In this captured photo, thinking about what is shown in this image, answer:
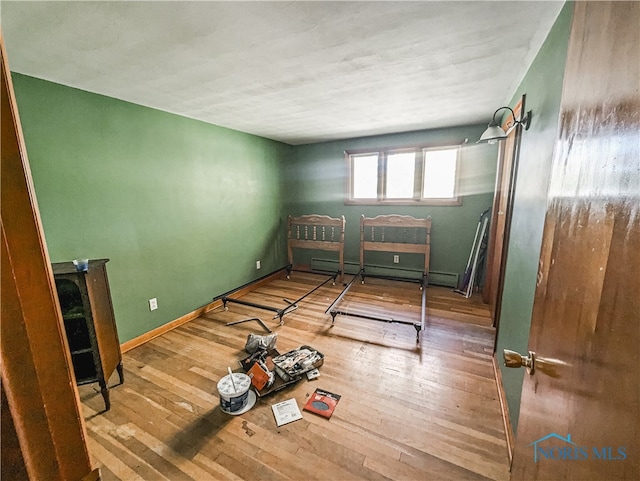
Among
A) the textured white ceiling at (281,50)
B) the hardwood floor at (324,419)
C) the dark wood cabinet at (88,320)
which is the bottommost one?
the hardwood floor at (324,419)

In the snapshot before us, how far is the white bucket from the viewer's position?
1650 millimetres

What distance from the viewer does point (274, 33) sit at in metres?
1.36

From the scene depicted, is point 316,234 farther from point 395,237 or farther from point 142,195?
point 142,195

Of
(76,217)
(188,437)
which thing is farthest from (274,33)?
(188,437)

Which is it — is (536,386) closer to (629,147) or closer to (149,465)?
(629,147)

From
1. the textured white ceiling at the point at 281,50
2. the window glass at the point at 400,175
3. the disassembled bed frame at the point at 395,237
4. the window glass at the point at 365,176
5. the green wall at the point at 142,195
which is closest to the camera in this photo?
the textured white ceiling at the point at 281,50

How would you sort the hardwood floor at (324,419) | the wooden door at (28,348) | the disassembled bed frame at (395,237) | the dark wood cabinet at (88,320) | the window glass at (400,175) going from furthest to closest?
the window glass at (400,175), the disassembled bed frame at (395,237), the dark wood cabinet at (88,320), the hardwood floor at (324,419), the wooden door at (28,348)

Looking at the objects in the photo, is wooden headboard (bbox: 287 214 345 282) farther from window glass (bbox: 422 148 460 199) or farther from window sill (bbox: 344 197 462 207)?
window glass (bbox: 422 148 460 199)

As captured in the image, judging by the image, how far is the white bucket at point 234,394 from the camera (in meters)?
1.65

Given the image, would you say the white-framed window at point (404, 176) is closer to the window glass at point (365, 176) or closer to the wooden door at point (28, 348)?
the window glass at point (365, 176)

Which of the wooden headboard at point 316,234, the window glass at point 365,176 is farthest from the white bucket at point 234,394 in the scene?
the window glass at point 365,176

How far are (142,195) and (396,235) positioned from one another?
→ 3.32m

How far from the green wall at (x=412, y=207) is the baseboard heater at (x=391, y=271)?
0.26 feet

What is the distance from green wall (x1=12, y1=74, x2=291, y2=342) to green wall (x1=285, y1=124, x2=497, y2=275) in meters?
0.99
